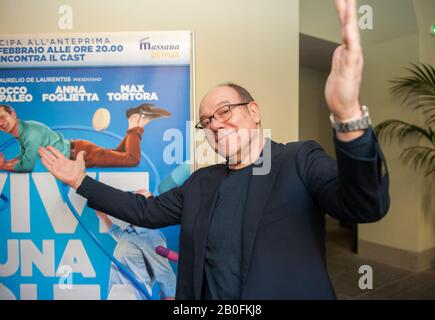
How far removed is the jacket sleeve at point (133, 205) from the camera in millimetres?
1195

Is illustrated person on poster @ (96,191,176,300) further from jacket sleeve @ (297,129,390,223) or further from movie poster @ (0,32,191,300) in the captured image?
jacket sleeve @ (297,129,390,223)

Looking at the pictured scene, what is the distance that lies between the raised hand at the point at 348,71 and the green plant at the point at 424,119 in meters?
3.05

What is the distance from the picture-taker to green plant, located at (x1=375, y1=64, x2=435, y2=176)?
119 inches

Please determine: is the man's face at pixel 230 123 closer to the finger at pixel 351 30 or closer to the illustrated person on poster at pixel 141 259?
the finger at pixel 351 30

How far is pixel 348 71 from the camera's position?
0.63 meters

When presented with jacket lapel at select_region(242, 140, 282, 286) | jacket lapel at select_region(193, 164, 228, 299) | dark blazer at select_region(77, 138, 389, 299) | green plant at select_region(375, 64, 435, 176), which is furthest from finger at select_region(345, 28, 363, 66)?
green plant at select_region(375, 64, 435, 176)

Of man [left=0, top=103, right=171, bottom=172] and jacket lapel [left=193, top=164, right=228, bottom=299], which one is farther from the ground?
man [left=0, top=103, right=171, bottom=172]

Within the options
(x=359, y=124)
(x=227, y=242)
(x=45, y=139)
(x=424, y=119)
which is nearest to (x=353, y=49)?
(x=359, y=124)

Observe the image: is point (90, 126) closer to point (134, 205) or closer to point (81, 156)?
point (81, 156)

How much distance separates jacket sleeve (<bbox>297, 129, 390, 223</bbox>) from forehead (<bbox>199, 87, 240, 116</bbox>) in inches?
15.8

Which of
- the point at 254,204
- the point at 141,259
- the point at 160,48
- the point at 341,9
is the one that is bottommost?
the point at 141,259

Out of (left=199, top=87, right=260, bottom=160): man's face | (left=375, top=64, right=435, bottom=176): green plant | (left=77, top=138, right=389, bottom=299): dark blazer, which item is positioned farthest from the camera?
(left=375, top=64, right=435, bottom=176): green plant

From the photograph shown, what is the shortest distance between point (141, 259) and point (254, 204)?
3.23ft
